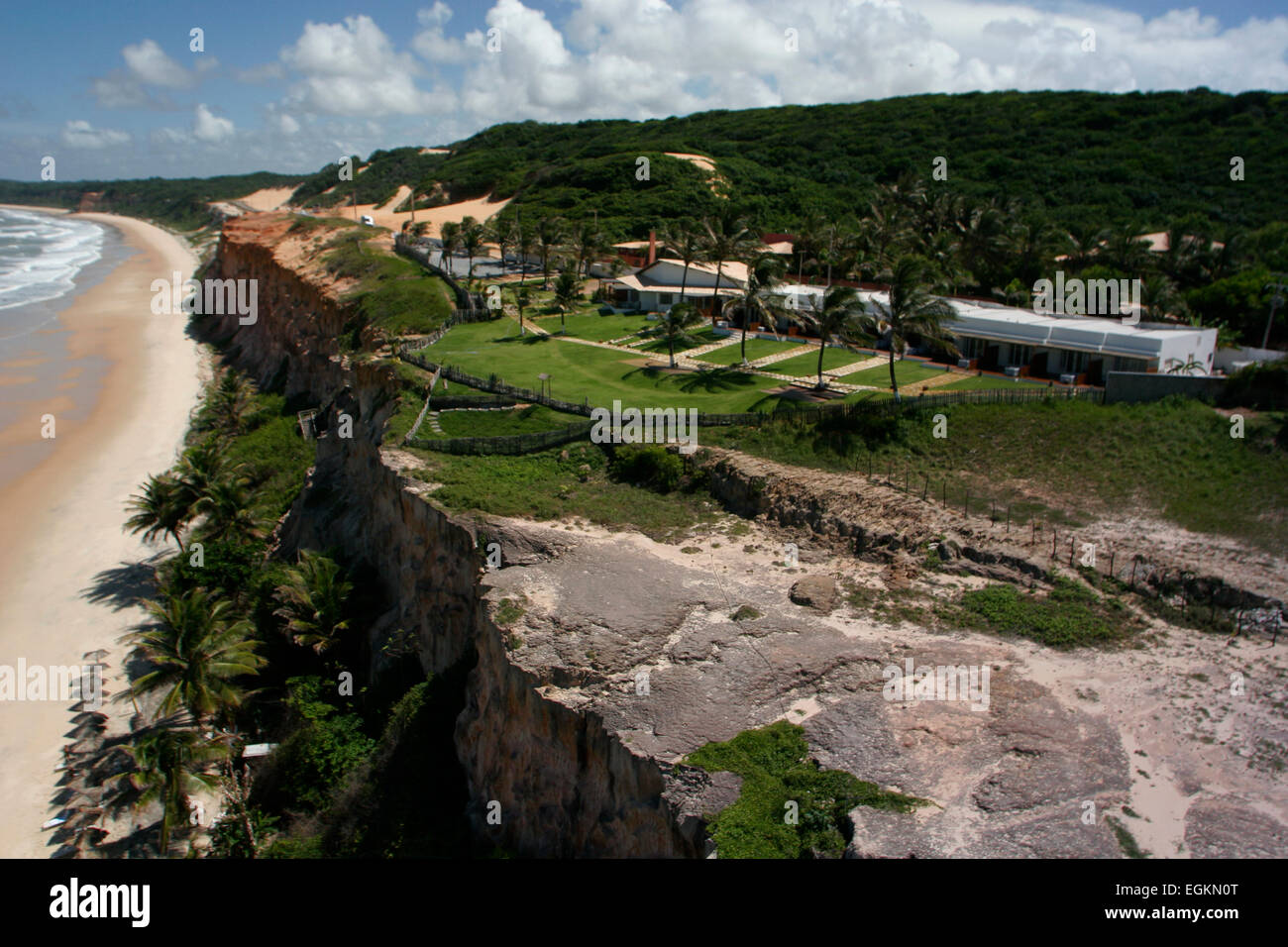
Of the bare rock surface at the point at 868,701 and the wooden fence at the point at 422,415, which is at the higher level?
the wooden fence at the point at 422,415

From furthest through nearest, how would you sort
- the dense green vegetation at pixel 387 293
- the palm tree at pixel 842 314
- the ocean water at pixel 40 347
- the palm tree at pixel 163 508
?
1. the ocean water at pixel 40 347
2. the dense green vegetation at pixel 387 293
3. the palm tree at pixel 842 314
4. the palm tree at pixel 163 508

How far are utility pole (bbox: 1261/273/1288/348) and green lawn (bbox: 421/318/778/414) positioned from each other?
25411 mm

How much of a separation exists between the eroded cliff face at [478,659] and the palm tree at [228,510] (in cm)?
207

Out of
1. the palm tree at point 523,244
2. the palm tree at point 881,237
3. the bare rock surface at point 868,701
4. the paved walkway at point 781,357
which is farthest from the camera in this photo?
the palm tree at point 523,244

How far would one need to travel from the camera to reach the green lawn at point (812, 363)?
42.3 meters

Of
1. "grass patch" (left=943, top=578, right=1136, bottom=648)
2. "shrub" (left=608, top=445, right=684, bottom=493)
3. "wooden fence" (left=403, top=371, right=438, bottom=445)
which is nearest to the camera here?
"grass patch" (left=943, top=578, right=1136, bottom=648)

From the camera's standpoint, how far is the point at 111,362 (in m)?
73.8

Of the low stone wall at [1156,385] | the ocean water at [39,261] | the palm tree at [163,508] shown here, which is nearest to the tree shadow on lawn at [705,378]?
A: the low stone wall at [1156,385]

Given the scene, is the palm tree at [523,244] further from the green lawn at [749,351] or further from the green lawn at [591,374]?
Answer: the green lawn at [749,351]

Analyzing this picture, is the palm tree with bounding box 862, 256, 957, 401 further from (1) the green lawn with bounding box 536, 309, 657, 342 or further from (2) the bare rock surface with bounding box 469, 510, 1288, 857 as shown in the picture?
(1) the green lawn with bounding box 536, 309, 657, 342

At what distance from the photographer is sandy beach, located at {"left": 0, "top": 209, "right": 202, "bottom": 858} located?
90.9 feet

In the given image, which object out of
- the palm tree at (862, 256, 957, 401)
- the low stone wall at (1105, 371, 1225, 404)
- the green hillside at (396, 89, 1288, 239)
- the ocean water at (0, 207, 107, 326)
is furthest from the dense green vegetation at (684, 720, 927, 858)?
the ocean water at (0, 207, 107, 326)

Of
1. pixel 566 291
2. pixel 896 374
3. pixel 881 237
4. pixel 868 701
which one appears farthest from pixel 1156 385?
pixel 566 291

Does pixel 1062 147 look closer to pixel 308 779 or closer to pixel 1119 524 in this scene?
pixel 1119 524
